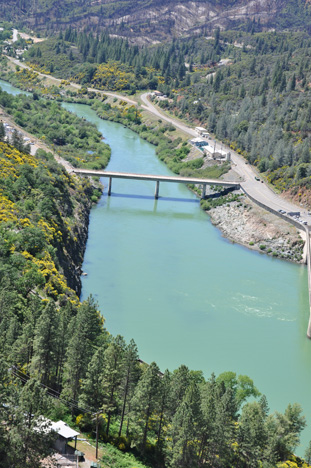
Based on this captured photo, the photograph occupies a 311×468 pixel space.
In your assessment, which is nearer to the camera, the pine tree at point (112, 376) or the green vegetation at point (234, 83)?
the pine tree at point (112, 376)

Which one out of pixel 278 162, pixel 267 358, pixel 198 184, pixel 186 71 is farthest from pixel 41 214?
pixel 186 71

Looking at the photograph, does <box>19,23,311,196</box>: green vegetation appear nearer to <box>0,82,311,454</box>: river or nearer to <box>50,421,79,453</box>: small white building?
<box>0,82,311,454</box>: river

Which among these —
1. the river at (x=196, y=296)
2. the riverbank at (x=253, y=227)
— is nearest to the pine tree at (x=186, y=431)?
the river at (x=196, y=296)

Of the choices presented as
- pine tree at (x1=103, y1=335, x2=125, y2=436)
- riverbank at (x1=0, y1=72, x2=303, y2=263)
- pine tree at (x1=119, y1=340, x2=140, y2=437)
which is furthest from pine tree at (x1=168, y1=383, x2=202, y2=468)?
riverbank at (x1=0, y1=72, x2=303, y2=263)

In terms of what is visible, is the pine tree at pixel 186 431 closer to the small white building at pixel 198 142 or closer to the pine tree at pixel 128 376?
the pine tree at pixel 128 376

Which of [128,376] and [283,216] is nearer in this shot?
[128,376]

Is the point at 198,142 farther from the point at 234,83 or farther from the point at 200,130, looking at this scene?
the point at 234,83

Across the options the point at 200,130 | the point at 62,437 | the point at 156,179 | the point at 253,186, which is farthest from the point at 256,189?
the point at 62,437
